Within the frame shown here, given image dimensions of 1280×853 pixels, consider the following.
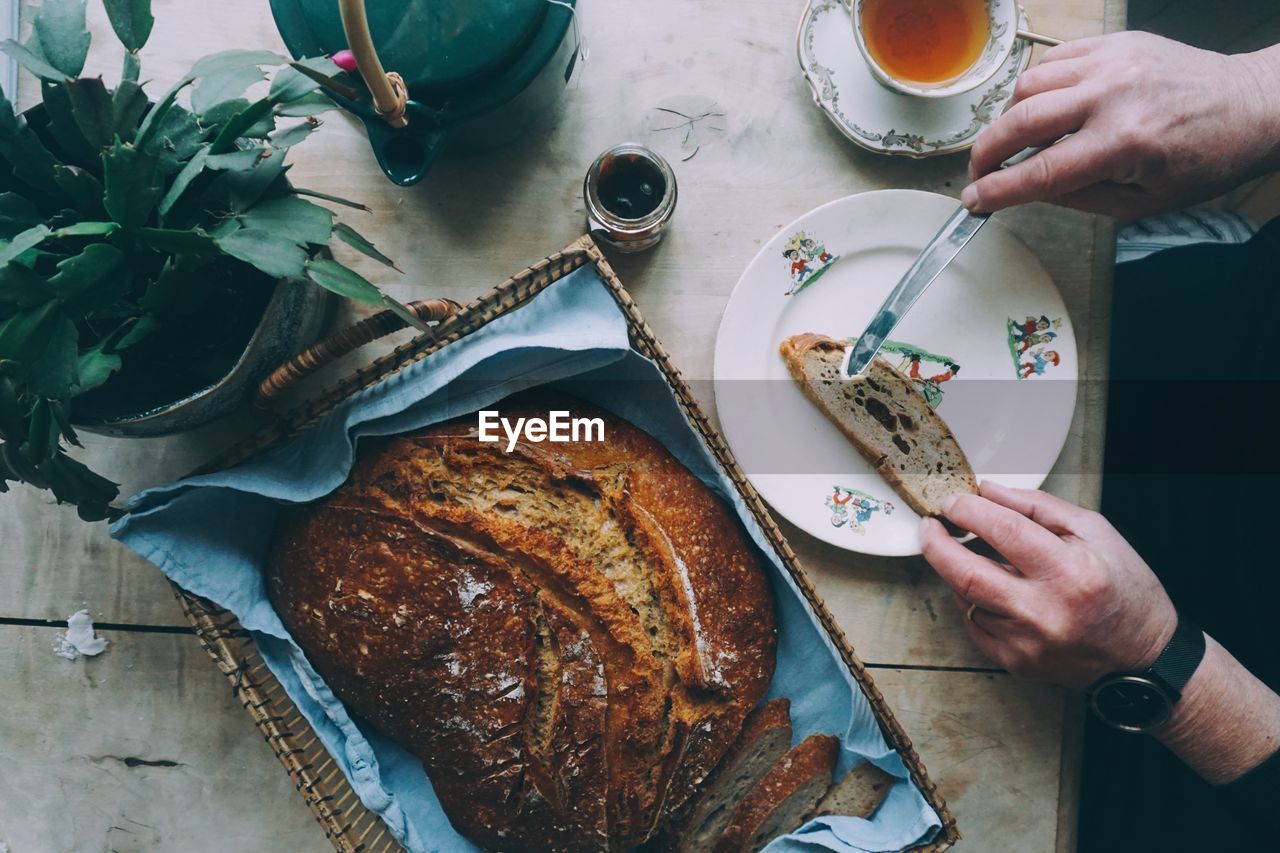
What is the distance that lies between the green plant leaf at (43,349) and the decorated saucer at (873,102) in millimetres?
867

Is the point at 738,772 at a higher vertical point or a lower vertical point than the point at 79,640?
lower

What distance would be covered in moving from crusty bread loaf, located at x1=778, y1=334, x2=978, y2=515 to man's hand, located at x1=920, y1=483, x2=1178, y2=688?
1.8 inches

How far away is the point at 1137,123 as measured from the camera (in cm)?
98

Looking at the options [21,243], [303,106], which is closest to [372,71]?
[303,106]

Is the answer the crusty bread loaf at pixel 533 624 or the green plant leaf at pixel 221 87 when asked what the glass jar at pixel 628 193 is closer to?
the crusty bread loaf at pixel 533 624

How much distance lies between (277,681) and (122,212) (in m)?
0.58


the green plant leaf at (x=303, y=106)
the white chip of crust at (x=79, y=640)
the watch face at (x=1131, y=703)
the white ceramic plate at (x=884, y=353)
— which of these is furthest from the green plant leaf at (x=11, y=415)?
the watch face at (x=1131, y=703)

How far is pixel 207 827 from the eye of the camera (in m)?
1.17

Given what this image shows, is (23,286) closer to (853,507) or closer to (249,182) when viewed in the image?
(249,182)

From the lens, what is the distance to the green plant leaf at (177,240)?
0.71 meters

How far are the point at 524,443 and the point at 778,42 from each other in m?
0.63

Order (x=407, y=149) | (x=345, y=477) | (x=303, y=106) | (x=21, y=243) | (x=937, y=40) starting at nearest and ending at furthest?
1. (x=21, y=243)
2. (x=303, y=106)
3. (x=407, y=149)
4. (x=345, y=477)
5. (x=937, y=40)

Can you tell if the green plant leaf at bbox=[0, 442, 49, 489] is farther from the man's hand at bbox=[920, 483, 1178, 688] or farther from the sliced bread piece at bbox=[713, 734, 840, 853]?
the man's hand at bbox=[920, 483, 1178, 688]

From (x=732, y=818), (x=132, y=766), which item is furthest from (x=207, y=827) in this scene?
(x=732, y=818)
